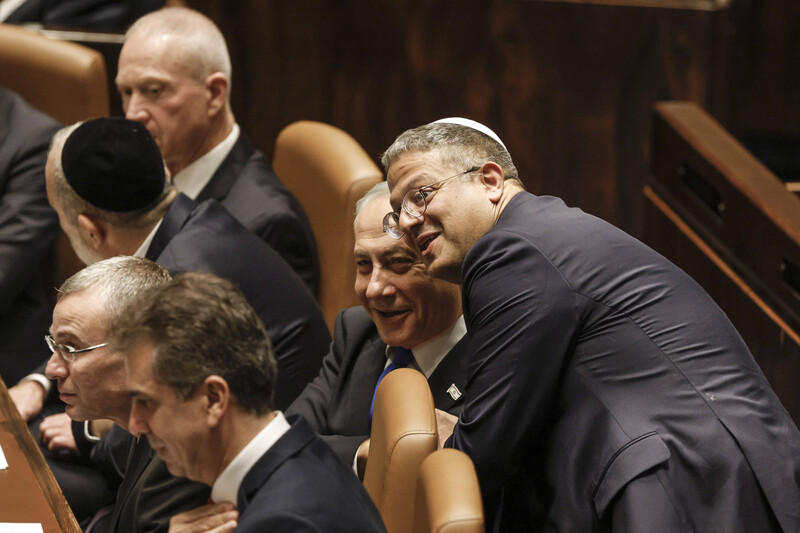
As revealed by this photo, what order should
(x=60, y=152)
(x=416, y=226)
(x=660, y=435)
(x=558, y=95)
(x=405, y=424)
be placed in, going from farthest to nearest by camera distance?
(x=558, y=95)
(x=60, y=152)
(x=416, y=226)
(x=660, y=435)
(x=405, y=424)

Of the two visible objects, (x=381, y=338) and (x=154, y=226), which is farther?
(x=154, y=226)

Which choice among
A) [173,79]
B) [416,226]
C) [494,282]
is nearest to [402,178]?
[416,226]

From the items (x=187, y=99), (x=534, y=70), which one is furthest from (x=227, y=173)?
(x=534, y=70)

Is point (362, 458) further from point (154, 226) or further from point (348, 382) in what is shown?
point (154, 226)

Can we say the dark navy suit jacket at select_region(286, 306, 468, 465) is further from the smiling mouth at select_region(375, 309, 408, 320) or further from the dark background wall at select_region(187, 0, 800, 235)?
the dark background wall at select_region(187, 0, 800, 235)

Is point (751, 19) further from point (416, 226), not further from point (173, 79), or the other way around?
point (416, 226)

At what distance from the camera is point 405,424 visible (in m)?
1.74

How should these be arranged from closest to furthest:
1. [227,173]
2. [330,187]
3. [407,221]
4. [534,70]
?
[407,221] → [330,187] → [227,173] → [534,70]

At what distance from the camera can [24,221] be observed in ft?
11.7

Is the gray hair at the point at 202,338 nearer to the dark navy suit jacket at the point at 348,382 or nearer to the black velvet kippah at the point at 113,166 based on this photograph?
the dark navy suit jacket at the point at 348,382

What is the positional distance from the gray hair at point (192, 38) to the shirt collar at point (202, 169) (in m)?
0.23

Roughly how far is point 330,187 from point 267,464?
172 centimetres

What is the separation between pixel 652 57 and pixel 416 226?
7.74 ft

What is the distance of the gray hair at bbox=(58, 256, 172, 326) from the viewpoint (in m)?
2.06
